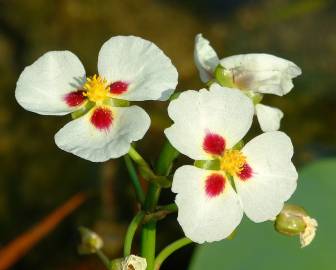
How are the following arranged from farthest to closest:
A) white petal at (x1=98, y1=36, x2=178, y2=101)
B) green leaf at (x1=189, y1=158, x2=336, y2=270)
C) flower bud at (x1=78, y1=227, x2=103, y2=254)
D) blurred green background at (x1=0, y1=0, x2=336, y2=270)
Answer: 1. blurred green background at (x1=0, y1=0, x2=336, y2=270)
2. green leaf at (x1=189, y1=158, x2=336, y2=270)
3. flower bud at (x1=78, y1=227, x2=103, y2=254)
4. white petal at (x1=98, y1=36, x2=178, y2=101)

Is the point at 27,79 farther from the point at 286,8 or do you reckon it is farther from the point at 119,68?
the point at 286,8

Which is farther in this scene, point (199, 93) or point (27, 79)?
point (27, 79)

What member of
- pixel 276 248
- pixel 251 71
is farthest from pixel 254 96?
pixel 276 248

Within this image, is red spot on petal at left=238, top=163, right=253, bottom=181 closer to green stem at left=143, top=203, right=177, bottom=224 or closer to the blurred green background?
green stem at left=143, top=203, right=177, bottom=224

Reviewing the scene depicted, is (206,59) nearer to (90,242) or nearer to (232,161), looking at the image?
(232,161)

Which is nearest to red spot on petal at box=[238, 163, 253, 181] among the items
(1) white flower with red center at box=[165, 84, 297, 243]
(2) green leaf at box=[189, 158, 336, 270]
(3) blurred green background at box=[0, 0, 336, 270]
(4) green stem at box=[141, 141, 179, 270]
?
(1) white flower with red center at box=[165, 84, 297, 243]

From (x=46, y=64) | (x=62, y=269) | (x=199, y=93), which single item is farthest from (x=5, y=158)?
(x=199, y=93)

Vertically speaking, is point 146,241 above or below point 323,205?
above
